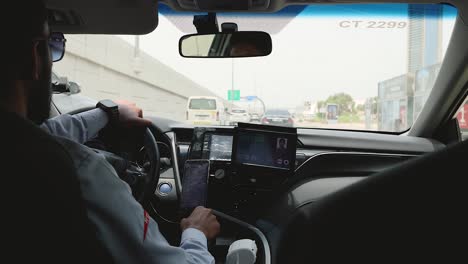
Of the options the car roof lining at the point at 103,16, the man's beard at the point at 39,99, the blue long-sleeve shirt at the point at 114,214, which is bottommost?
the blue long-sleeve shirt at the point at 114,214

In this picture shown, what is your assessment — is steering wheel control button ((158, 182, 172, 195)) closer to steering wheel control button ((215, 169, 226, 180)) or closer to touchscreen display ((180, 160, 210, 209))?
touchscreen display ((180, 160, 210, 209))

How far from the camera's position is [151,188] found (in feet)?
9.68

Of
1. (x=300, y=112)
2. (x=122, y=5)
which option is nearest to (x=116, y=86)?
(x=300, y=112)

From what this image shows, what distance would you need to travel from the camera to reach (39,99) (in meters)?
1.34

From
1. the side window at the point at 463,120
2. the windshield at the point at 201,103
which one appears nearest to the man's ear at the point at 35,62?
the side window at the point at 463,120

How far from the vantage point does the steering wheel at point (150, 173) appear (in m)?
2.93

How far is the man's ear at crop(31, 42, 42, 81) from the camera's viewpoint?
4.12 feet

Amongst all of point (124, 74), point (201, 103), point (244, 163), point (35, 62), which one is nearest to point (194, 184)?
point (244, 163)

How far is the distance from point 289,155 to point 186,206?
0.81 meters

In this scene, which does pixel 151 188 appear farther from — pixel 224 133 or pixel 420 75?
Answer: pixel 420 75

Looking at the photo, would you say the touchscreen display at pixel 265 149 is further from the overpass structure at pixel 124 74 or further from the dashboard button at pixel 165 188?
the overpass structure at pixel 124 74

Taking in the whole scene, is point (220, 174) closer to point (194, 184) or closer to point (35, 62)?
point (194, 184)

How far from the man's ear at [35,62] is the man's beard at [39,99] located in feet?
0.08

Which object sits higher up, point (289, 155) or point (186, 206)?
point (289, 155)
